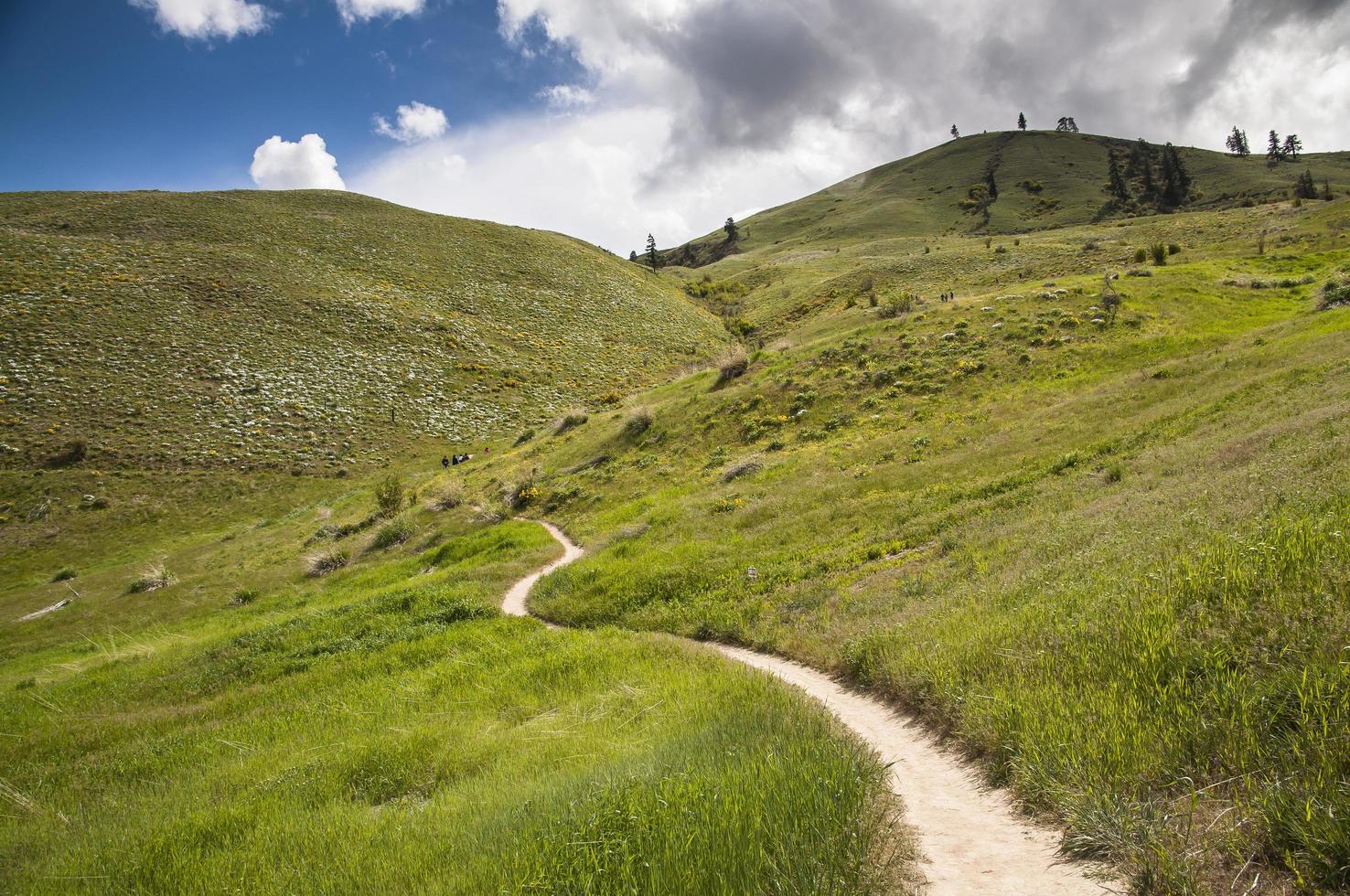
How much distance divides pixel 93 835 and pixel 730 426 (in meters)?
22.0

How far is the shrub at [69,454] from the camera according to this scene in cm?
3438

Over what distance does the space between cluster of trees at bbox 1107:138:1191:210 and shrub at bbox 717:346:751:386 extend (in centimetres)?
10864

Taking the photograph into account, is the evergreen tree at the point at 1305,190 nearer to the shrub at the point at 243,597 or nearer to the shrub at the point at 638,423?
the shrub at the point at 638,423

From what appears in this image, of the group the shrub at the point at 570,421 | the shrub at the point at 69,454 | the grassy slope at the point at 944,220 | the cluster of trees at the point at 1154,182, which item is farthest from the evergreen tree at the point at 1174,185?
the shrub at the point at 69,454

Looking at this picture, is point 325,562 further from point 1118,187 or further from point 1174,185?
point 1174,185

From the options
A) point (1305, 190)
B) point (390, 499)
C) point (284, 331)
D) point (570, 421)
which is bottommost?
point (390, 499)

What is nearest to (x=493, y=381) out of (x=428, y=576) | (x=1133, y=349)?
(x=428, y=576)

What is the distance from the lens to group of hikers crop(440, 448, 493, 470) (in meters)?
37.9

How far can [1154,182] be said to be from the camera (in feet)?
364

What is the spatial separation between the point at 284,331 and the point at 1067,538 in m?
57.5

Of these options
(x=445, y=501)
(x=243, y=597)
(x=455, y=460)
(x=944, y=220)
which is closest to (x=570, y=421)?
(x=455, y=460)

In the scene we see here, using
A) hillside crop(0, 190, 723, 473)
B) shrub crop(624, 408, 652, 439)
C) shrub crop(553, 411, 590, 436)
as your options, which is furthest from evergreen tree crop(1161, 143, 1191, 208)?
shrub crop(624, 408, 652, 439)

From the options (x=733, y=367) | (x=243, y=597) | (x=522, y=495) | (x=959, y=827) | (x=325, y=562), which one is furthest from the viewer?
(x=733, y=367)

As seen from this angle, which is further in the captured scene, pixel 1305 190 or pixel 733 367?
pixel 1305 190
